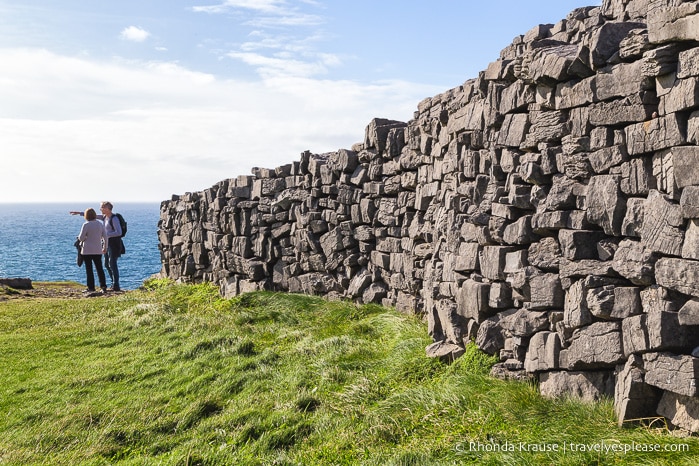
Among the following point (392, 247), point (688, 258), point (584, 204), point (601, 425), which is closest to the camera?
point (688, 258)

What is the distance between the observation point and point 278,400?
7.96 m

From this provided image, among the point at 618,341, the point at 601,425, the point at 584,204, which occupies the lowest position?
the point at 601,425

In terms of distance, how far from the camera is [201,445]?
7004 mm

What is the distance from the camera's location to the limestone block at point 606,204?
6016 mm

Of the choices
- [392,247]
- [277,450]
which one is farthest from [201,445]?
[392,247]

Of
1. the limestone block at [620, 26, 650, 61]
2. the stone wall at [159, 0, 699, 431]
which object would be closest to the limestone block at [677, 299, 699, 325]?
the stone wall at [159, 0, 699, 431]

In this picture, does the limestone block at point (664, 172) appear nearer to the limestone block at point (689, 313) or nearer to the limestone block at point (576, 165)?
the limestone block at point (576, 165)

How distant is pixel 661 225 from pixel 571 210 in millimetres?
1165

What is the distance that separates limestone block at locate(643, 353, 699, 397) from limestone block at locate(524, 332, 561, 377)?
1.06m

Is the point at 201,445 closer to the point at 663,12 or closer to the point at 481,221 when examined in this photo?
the point at 481,221

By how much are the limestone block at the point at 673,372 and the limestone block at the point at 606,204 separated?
4.13 feet

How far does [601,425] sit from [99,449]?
5.39m

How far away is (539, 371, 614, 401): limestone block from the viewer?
19.9 ft

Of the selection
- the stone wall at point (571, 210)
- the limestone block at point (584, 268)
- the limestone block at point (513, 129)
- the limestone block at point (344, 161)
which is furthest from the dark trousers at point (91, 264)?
the limestone block at point (584, 268)
